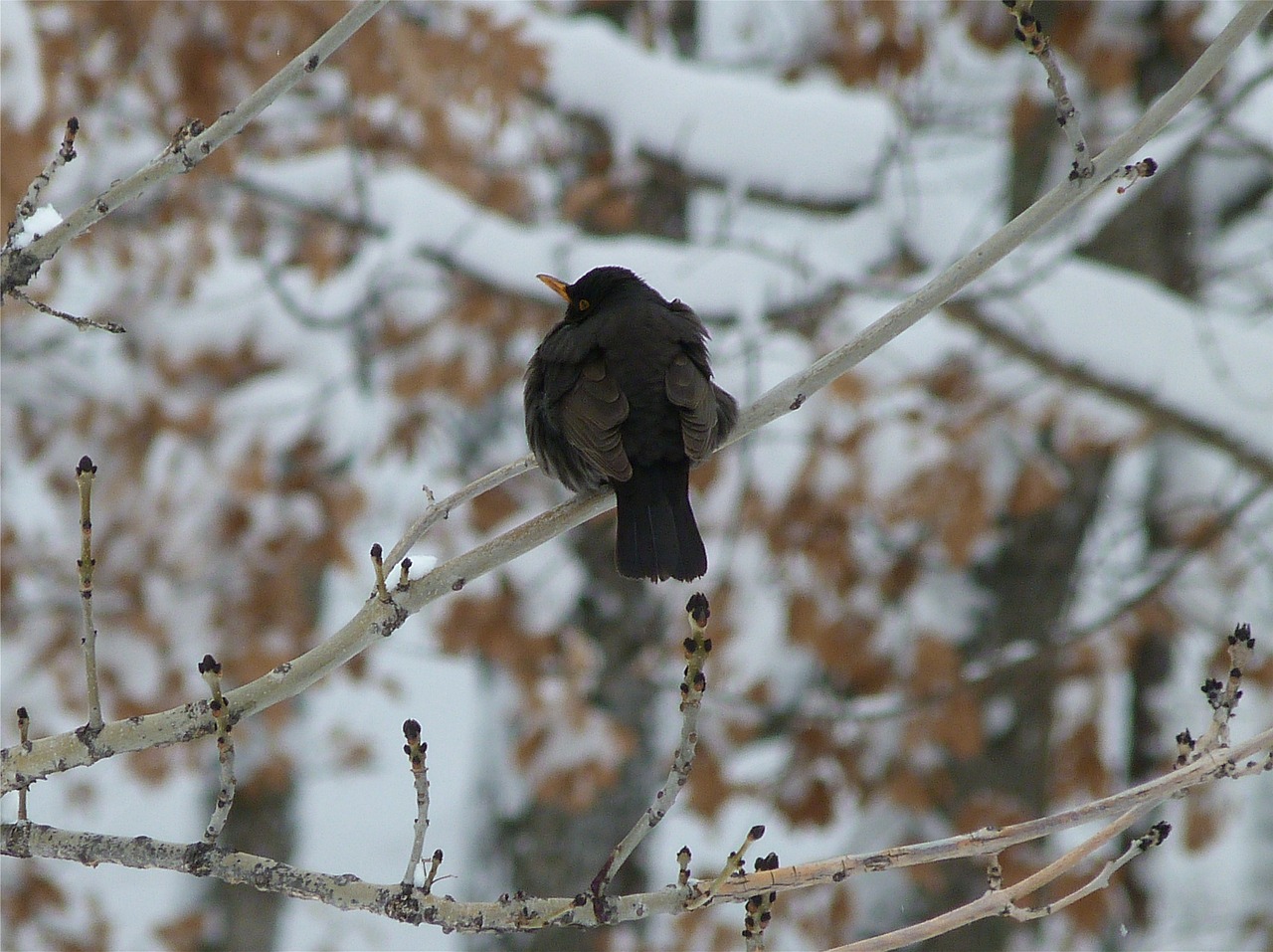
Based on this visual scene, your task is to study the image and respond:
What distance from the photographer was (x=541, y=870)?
7.18 m

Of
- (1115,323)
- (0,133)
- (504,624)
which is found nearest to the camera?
(0,133)

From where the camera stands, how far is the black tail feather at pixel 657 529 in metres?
2.99

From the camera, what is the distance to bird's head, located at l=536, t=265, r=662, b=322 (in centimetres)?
410

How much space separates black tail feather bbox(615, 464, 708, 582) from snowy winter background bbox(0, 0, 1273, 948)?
7.34 feet

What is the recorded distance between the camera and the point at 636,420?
11.0 ft

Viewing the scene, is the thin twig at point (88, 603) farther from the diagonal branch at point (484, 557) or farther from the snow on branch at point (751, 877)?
the snow on branch at point (751, 877)

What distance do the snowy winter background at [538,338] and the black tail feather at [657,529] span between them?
7.34ft

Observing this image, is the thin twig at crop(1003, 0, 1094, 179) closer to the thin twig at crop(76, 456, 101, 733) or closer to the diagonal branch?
the diagonal branch

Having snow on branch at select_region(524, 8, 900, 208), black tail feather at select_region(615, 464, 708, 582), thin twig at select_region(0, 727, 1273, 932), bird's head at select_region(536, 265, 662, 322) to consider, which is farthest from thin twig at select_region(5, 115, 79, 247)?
snow on branch at select_region(524, 8, 900, 208)

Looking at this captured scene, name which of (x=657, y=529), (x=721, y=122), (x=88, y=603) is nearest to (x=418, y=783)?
(x=88, y=603)

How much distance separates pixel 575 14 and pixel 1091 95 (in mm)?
3162

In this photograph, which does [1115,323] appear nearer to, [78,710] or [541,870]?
[541,870]

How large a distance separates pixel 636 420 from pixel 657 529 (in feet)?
1.23

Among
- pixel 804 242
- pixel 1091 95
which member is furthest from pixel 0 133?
pixel 1091 95
